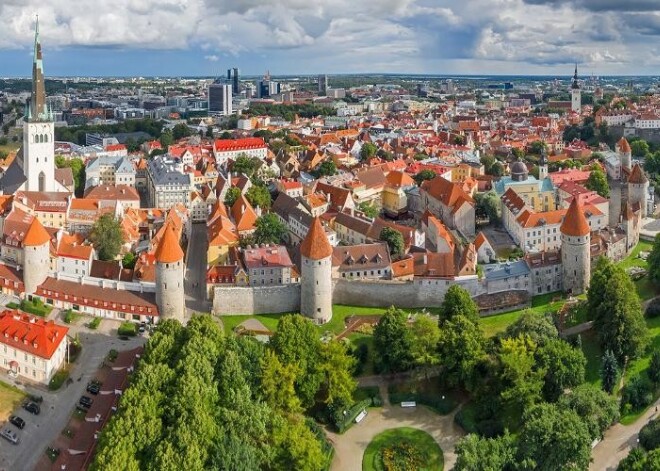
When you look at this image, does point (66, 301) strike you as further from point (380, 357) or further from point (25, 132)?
point (25, 132)

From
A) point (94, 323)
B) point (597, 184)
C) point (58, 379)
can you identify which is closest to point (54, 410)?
point (58, 379)

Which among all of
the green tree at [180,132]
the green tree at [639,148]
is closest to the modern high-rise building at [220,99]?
the green tree at [180,132]

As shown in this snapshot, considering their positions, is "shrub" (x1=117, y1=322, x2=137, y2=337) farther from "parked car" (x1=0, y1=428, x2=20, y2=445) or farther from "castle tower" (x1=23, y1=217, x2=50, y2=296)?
"parked car" (x1=0, y1=428, x2=20, y2=445)

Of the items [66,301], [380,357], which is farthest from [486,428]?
[66,301]

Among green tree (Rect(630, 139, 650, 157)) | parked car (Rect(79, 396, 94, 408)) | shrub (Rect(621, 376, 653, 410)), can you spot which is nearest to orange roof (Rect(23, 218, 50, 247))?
parked car (Rect(79, 396, 94, 408))

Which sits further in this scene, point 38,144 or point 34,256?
point 38,144

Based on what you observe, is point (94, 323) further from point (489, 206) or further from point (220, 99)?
point (220, 99)
